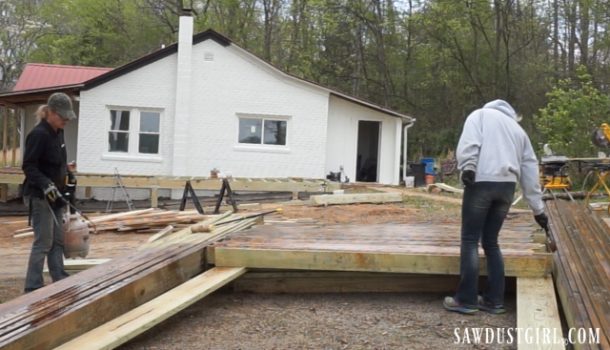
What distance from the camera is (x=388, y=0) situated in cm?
3102

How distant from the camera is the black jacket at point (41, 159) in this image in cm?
495

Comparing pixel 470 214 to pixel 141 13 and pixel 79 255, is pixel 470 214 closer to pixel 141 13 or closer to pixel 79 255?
pixel 79 255

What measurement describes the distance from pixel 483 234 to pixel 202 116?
47.3 ft

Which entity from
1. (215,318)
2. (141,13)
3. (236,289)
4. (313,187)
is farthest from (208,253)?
(141,13)

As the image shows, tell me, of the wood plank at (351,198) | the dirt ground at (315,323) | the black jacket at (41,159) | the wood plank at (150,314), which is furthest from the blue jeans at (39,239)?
the wood plank at (351,198)

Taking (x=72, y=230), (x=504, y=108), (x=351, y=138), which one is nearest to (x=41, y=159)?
(x=72, y=230)

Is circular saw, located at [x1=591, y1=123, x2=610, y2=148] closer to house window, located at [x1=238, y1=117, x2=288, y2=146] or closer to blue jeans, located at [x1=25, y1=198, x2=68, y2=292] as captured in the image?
blue jeans, located at [x1=25, y1=198, x2=68, y2=292]

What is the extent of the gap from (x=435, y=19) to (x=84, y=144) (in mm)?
19315

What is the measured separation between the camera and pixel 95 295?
12.4 ft

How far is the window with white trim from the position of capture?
17.8m

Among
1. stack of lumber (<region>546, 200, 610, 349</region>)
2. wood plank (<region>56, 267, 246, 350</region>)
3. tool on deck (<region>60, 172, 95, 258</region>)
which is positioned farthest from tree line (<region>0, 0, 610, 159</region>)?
wood plank (<region>56, 267, 246, 350</region>)

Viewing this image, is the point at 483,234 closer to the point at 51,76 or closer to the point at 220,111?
the point at 220,111

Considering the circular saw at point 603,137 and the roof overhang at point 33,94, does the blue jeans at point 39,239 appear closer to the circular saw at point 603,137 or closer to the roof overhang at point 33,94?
the circular saw at point 603,137

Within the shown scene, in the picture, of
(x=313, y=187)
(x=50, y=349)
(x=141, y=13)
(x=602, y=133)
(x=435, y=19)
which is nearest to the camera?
(x=50, y=349)
